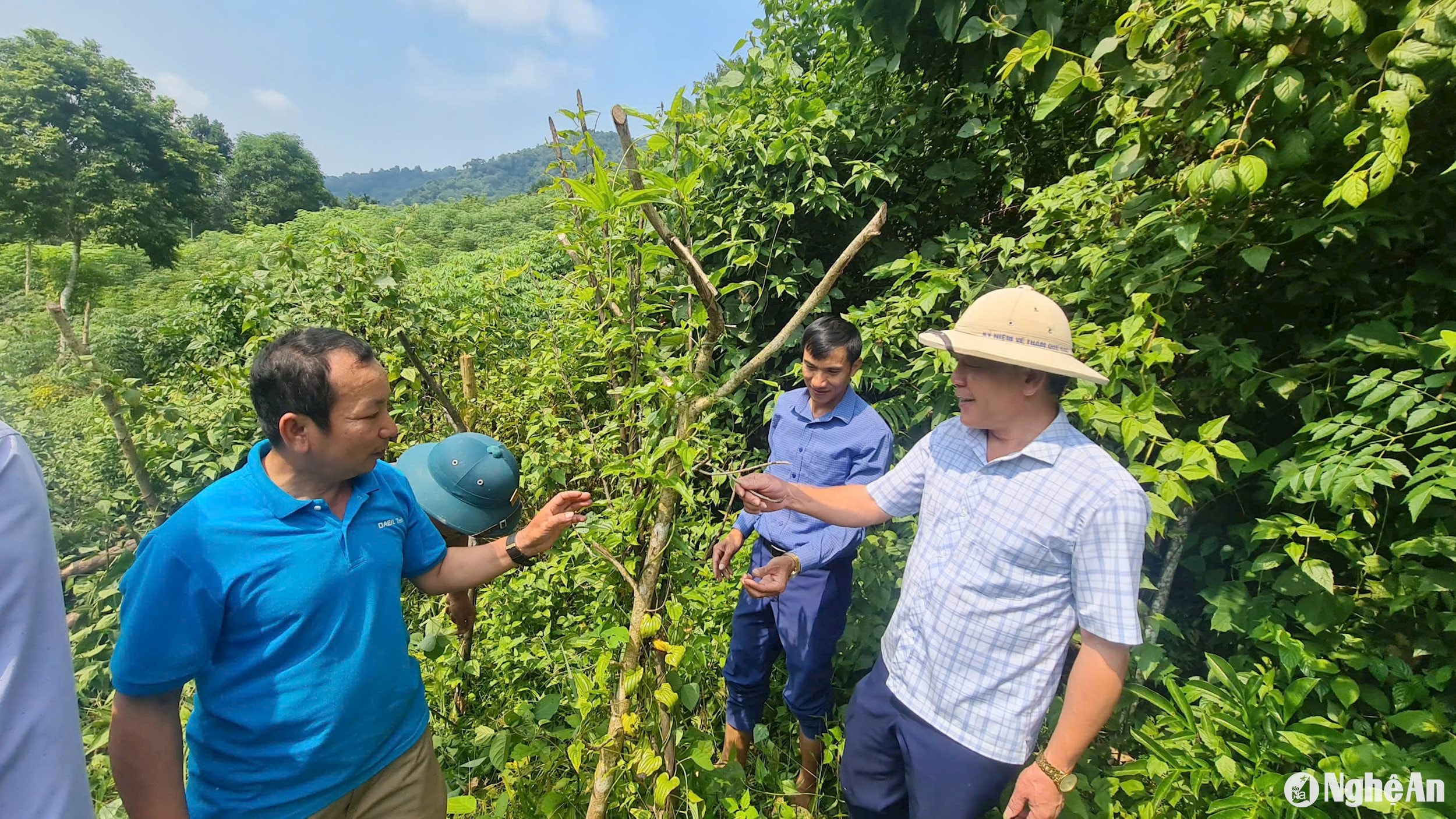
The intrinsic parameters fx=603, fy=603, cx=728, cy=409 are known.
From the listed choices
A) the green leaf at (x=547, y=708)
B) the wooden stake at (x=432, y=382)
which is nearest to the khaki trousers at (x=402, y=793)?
the green leaf at (x=547, y=708)

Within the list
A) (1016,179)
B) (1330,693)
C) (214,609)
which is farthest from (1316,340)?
(214,609)

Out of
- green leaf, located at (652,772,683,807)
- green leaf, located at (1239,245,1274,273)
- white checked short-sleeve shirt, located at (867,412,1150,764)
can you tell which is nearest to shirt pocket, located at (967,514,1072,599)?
white checked short-sleeve shirt, located at (867,412,1150,764)

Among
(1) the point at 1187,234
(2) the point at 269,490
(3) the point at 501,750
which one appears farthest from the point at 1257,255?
(2) the point at 269,490

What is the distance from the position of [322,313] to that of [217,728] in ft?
7.42

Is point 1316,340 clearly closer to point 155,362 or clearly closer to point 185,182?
point 155,362

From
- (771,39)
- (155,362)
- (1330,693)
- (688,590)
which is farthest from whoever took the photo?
(155,362)

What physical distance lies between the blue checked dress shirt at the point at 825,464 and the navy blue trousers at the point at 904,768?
0.54 meters

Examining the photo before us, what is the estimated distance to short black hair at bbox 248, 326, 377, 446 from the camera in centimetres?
132

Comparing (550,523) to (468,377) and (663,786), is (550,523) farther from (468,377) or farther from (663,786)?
(468,377)

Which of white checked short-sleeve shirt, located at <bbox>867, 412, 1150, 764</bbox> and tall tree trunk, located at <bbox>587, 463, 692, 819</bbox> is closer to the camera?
white checked short-sleeve shirt, located at <bbox>867, 412, 1150, 764</bbox>

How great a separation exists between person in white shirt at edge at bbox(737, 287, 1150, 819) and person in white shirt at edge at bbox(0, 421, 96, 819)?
5.20 feet

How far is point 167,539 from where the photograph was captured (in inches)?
46.8

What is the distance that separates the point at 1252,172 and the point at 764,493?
151cm

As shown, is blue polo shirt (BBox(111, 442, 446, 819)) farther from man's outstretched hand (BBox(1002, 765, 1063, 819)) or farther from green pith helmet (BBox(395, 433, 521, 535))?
man's outstretched hand (BBox(1002, 765, 1063, 819))
